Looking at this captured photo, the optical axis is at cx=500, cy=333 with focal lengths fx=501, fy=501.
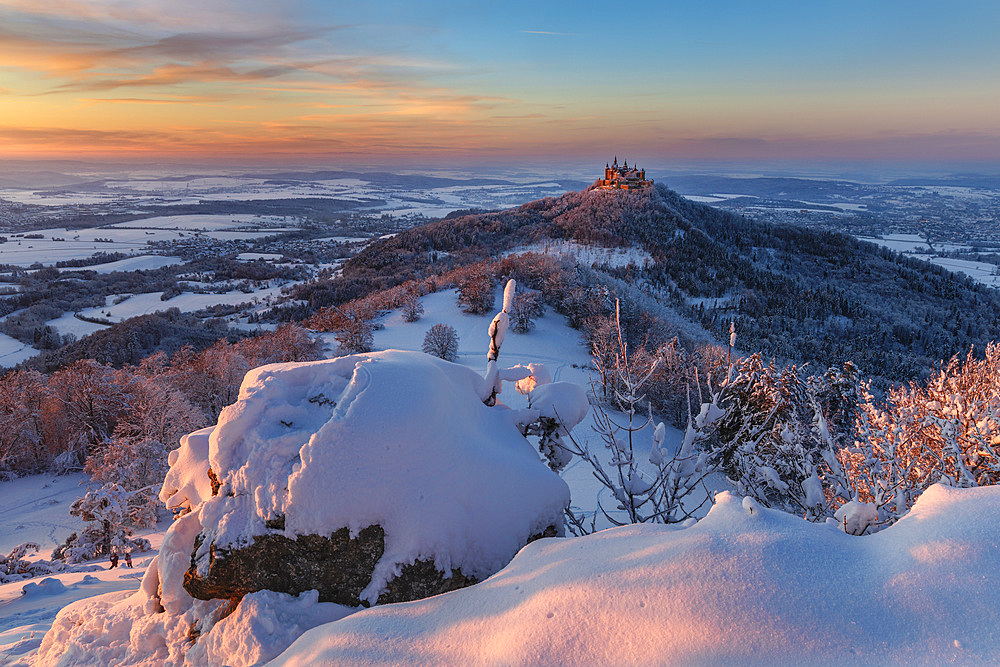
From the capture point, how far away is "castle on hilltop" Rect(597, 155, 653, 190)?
99.2 meters

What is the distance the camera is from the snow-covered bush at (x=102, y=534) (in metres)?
11.9

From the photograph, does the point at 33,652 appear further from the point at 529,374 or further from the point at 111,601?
the point at 529,374

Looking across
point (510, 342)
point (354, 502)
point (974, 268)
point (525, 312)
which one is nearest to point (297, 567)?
point (354, 502)

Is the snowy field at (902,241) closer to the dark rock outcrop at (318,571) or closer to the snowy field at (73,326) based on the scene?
the dark rock outcrop at (318,571)

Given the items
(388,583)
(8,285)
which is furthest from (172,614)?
(8,285)

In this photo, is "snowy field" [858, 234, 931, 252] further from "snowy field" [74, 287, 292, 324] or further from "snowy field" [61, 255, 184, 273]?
"snowy field" [61, 255, 184, 273]

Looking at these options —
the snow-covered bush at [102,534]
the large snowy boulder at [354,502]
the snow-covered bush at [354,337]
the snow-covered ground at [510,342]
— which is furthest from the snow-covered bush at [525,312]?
the large snowy boulder at [354,502]

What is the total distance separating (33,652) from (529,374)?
6014mm

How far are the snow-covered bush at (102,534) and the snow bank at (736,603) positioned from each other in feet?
36.6

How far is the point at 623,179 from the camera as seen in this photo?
334 feet

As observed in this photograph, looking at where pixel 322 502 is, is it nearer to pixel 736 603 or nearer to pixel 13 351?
pixel 736 603

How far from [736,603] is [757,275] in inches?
2728

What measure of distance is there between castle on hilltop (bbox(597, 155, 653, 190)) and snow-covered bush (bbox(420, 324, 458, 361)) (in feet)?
266

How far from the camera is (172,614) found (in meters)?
4.74
